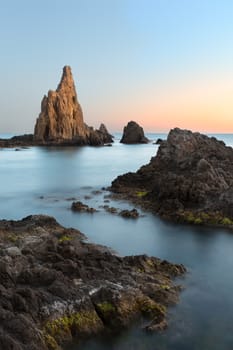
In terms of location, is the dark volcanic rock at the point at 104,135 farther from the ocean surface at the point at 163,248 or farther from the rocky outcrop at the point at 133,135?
the ocean surface at the point at 163,248

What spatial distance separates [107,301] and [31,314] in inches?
116

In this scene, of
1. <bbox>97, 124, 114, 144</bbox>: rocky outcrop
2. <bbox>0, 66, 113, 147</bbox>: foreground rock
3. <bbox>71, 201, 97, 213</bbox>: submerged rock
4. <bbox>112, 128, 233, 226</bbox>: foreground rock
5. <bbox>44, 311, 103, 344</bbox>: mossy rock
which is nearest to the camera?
<bbox>44, 311, 103, 344</bbox>: mossy rock

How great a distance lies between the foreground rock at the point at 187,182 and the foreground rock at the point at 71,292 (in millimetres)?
11641

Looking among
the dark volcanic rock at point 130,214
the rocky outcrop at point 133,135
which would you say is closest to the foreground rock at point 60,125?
the rocky outcrop at point 133,135

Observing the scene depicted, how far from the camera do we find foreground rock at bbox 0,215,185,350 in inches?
492

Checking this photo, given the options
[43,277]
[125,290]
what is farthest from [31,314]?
[125,290]

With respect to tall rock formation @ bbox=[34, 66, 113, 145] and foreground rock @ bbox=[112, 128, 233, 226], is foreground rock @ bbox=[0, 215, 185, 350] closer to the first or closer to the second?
foreground rock @ bbox=[112, 128, 233, 226]

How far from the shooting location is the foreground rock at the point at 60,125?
147500 mm

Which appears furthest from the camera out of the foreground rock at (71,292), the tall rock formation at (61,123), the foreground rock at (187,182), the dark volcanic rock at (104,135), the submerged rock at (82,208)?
the dark volcanic rock at (104,135)

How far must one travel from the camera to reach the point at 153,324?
1437 centimetres

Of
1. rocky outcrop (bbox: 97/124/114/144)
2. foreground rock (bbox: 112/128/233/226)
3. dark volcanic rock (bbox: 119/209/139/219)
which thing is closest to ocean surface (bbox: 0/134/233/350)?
dark volcanic rock (bbox: 119/209/139/219)

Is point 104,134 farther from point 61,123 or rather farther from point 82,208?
point 82,208

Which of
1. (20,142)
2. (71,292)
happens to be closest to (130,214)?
(71,292)

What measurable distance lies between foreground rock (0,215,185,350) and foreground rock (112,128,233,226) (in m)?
11.6
